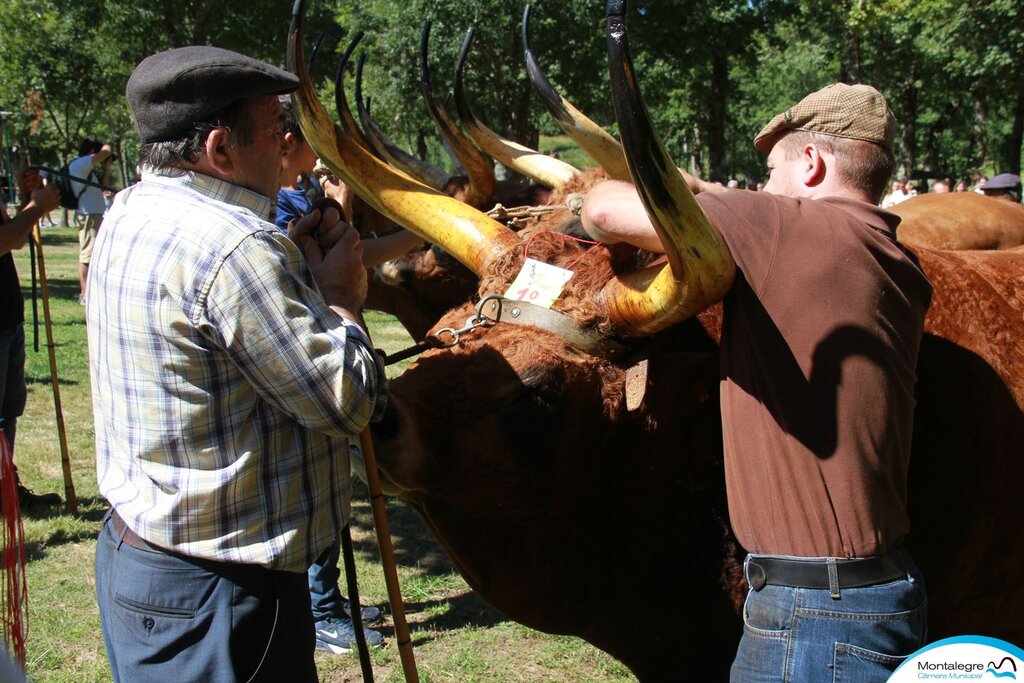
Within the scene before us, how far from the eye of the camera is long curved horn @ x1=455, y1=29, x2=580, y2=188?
3.79 m

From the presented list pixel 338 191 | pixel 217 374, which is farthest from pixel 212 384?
pixel 338 191

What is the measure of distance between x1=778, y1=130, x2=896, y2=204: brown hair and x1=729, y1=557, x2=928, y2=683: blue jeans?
3.32ft

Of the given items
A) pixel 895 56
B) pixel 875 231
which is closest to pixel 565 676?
pixel 875 231

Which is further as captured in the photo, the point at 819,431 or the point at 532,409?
the point at 532,409

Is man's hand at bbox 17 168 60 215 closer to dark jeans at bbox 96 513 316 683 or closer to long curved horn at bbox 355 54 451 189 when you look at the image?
long curved horn at bbox 355 54 451 189

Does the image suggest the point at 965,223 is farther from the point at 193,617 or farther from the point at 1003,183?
the point at 1003,183

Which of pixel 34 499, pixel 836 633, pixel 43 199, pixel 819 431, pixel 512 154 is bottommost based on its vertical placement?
pixel 34 499

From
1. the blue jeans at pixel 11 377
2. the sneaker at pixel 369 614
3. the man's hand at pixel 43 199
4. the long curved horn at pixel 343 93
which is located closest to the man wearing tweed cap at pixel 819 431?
the long curved horn at pixel 343 93

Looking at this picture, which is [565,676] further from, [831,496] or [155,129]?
[155,129]

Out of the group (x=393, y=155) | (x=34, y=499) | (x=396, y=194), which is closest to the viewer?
(x=396, y=194)

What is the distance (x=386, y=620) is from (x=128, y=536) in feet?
11.0

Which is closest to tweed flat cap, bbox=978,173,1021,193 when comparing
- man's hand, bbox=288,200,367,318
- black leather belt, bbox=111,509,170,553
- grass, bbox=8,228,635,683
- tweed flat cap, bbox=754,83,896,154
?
grass, bbox=8,228,635,683

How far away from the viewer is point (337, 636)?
4922 millimetres

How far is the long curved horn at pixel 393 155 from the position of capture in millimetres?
5859
